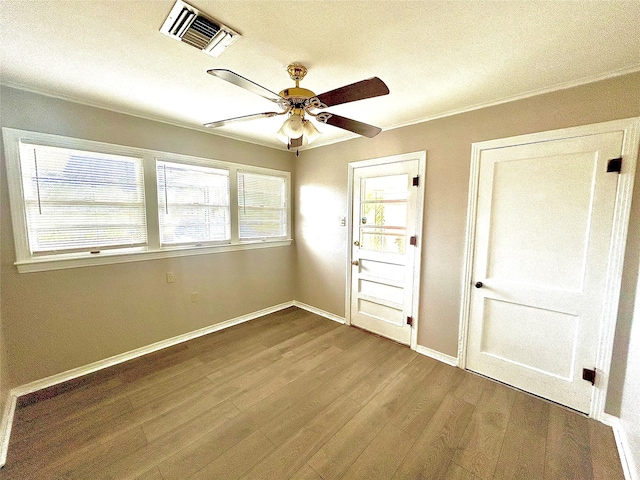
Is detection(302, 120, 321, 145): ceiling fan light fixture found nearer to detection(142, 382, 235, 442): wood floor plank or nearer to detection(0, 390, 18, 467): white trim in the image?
detection(142, 382, 235, 442): wood floor plank

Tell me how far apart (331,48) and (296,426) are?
246 centimetres

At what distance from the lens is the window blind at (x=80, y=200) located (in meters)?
2.00

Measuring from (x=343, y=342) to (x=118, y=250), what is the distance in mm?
2545

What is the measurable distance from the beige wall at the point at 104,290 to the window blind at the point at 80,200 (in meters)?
0.14

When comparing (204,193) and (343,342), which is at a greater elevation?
(204,193)

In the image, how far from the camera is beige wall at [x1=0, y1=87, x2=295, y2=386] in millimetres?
1954

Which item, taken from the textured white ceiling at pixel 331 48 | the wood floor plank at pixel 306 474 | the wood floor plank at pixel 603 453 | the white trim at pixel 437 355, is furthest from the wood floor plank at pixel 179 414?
the textured white ceiling at pixel 331 48

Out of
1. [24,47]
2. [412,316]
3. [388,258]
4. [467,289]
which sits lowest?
[412,316]

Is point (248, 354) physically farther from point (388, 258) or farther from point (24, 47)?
point (24, 47)

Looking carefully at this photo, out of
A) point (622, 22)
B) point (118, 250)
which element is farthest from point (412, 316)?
point (118, 250)

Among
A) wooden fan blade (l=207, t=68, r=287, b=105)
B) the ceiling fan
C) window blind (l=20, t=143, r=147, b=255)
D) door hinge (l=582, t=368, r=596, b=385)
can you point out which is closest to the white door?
door hinge (l=582, t=368, r=596, b=385)

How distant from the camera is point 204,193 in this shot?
298 centimetres

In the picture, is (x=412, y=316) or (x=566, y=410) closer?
(x=566, y=410)

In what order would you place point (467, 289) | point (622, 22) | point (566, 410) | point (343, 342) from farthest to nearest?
point (343, 342) < point (467, 289) < point (566, 410) < point (622, 22)
